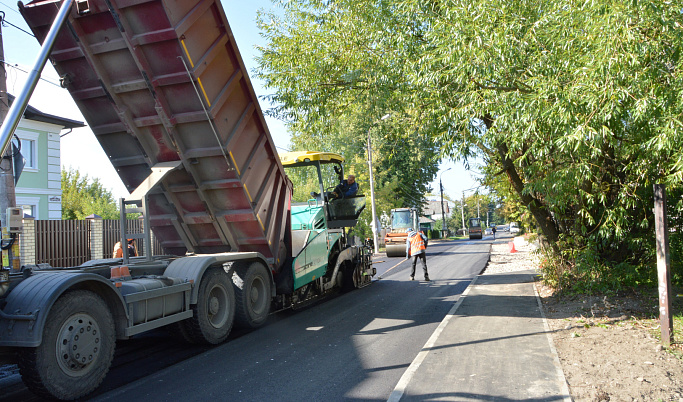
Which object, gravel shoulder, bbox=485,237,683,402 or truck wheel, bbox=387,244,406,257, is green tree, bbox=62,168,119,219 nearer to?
truck wheel, bbox=387,244,406,257

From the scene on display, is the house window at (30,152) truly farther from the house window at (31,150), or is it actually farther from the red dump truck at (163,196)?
the red dump truck at (163,196)

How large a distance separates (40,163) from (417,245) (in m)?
15.2

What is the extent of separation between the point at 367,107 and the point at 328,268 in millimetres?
3750

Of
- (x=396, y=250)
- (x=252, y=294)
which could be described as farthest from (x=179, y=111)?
(x=396, y=250)

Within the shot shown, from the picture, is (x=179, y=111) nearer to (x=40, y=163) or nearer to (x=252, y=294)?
(x=252, y=294)

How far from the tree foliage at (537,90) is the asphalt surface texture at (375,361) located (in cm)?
228

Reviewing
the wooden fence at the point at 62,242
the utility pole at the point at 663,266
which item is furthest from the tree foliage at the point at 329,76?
the wooden fence at the point at 62,242

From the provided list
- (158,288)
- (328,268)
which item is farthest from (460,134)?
(158,288)

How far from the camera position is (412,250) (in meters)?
14.4

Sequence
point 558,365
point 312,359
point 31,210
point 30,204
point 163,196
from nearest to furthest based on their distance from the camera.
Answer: point 558,365 < point 312,359 < point 163,196 < point 30,204 < point 31,210

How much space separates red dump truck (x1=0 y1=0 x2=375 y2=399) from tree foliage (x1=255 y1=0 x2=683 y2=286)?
→ 9.96ft

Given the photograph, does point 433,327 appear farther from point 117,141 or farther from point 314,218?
point 117,141

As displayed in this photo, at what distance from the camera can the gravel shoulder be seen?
15.3ft

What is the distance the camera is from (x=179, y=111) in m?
6.60
